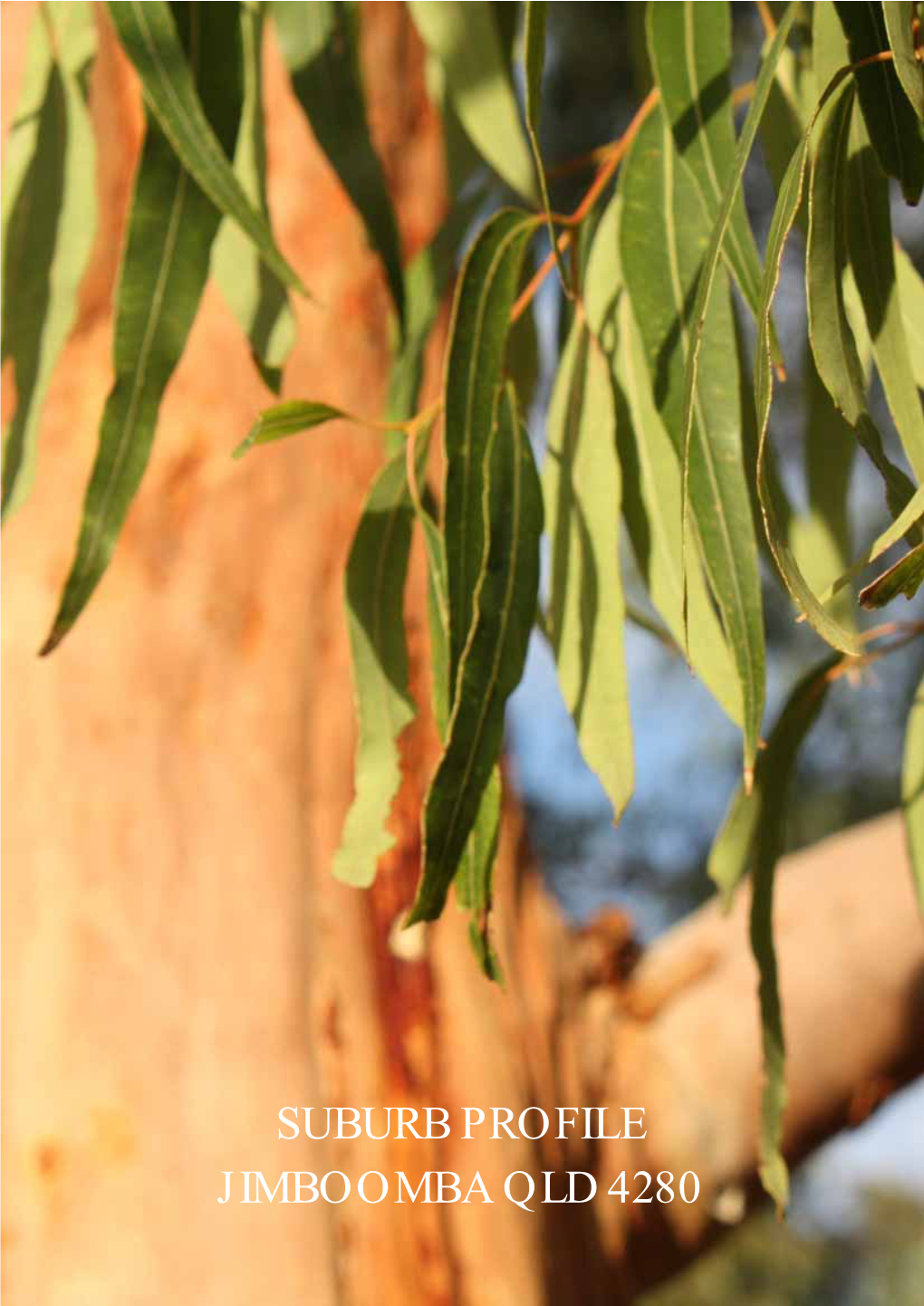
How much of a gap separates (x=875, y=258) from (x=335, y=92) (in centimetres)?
30

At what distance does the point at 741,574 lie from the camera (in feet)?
1.86

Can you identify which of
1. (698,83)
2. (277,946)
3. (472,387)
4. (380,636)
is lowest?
(277,946)

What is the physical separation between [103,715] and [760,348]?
577mm

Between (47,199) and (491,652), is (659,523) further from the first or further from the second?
(47,199)

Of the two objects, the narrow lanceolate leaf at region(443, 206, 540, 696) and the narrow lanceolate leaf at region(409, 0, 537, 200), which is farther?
the narrow lanceolate leaf at region(409, 0, 537, 200)

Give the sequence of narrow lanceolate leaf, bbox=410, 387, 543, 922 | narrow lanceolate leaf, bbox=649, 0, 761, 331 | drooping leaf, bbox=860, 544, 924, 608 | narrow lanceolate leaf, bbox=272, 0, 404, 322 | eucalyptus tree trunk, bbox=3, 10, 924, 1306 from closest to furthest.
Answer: drooping leaf, bbox=860, 544, 924, 608 → narrow lanceolate leaf, bbox=410, 387, 543, 922 → narrow lanceolate leaf, bbox=649, 0, 761, 331 → narrow lanceolate leaf, bbox=272, 0, 404, 322 → eucalyptus tree trunk, bbox=3, 10, 924, 1306

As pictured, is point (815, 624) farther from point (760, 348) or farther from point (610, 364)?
point (610, 364)

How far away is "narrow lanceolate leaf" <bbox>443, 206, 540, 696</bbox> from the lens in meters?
0.60

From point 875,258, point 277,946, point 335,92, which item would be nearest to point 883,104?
point 875,258

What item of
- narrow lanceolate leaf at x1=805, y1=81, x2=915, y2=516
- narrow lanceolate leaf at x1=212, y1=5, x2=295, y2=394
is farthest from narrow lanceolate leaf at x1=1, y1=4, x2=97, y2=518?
narrow lanceolate leaf at x1=805, y1=81, x2=915, y2=516

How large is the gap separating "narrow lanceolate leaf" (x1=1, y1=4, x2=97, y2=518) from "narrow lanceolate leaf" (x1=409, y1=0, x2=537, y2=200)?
0.19 metres

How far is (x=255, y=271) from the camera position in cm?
83

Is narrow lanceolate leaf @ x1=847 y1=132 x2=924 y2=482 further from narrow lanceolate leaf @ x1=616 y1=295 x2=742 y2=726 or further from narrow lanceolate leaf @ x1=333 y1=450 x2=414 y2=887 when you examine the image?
narrow lanceolate leaf @ x1=333 y1=450 x2=414 y2=887

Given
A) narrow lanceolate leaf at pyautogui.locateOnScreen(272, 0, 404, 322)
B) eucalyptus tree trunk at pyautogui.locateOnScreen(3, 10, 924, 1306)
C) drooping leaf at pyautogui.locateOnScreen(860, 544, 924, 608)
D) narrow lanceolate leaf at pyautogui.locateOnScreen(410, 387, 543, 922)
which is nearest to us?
drooping leaf at pyautogui.locateOnScreen(860, 544, 924, 608)
